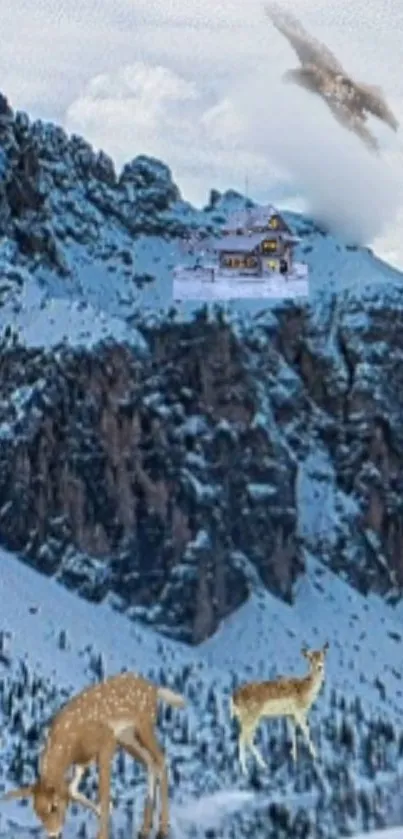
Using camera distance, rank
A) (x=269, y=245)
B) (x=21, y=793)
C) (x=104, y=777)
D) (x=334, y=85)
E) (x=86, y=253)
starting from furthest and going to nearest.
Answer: (x=86, y=253) < (x=334, y=85) < (x=269, y=245) < (x=104, y=777) < (x=21, y=793)

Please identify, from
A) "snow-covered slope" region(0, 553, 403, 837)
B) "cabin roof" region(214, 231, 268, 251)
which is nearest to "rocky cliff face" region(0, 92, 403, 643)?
"snow-covered slope" region(0, 553, 403, 837)

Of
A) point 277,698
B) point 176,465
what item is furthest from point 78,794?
point 176,465

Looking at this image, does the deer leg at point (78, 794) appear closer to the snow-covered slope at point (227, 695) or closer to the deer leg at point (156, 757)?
the deer leg at point (156, 757)

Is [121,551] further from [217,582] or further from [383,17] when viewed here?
[383,17]

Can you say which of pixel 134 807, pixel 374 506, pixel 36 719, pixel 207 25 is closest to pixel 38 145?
pixel 36 719

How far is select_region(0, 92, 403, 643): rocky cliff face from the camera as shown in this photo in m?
17.0

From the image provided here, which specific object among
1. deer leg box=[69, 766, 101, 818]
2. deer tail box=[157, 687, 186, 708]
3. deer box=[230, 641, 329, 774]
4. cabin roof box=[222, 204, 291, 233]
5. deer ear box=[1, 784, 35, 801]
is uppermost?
cabin roof box=[222, 204, 291, 233]

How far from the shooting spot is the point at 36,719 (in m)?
13.2

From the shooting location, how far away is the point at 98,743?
4406 millimetres

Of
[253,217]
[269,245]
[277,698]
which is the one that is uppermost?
[253,217]

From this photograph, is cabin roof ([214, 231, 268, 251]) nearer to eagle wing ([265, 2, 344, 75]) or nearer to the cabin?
the cabin

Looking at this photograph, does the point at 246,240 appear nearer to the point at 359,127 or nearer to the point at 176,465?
A: the point at 359,127

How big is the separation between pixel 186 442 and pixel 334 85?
31.1 feet

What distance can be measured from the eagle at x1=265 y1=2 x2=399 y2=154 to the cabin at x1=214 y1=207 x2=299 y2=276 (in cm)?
58
